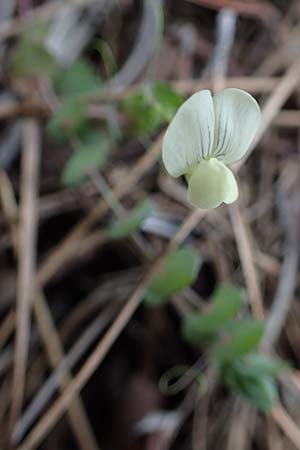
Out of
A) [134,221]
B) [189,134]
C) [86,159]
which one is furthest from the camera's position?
[86,159]

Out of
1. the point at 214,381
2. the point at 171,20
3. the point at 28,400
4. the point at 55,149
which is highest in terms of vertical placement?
the point at 171,20

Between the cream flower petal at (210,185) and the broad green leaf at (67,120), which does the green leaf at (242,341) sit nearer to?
the cream flower petal at (210,185)

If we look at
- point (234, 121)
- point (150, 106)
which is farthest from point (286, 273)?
point (234, 121)

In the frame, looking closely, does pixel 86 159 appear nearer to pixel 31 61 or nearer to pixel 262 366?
pixel 31 61

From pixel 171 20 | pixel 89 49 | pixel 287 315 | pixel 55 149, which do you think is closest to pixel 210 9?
pixel 171 20

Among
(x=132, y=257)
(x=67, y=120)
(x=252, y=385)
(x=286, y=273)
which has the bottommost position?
(x=252, y=385)

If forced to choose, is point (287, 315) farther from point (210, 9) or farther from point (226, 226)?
point (210, 9)
